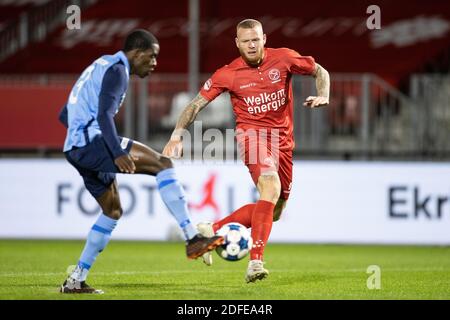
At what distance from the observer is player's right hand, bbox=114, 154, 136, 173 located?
7383mm

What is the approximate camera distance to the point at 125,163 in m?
7.38

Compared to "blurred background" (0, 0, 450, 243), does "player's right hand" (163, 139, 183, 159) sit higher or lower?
lower

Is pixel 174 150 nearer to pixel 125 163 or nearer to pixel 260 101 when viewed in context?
pixel 125 163

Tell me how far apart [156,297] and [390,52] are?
1366 cm

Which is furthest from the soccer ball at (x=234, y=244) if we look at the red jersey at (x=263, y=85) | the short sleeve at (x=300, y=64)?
the short sleeve at (x=300, y=64)

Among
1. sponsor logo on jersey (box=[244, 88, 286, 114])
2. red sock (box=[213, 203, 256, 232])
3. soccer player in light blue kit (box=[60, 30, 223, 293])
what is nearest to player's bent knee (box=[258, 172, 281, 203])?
red sock (box=[213, 203, 256, 232])

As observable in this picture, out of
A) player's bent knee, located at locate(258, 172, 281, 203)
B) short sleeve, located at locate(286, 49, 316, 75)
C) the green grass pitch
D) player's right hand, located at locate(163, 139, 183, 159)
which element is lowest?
the green grass pitch

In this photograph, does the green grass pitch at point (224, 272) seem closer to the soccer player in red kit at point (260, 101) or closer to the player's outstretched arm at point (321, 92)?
the soccer player in red kit at point (260, 101)

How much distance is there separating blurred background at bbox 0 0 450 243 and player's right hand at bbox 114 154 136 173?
695cm

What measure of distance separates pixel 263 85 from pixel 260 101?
0.51 ft

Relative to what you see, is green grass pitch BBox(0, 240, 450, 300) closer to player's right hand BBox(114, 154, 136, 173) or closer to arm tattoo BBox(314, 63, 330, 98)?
player's right hand BBox(114, 154, 136, 173)

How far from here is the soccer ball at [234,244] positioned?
8117 mm
